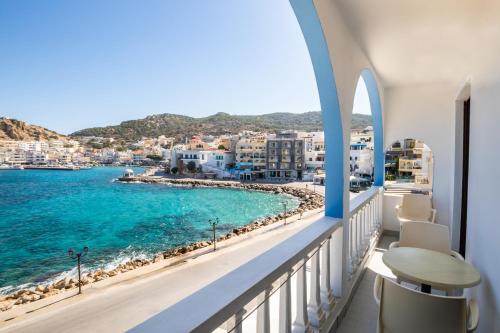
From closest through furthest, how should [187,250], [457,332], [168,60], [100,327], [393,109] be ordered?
[457,332]
[393,109]
[100,327]
[187,250]
[168,60]

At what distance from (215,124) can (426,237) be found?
58.5 m

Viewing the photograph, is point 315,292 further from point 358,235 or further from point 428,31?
point 428,31

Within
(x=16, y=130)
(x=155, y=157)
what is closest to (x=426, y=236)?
(x=16, y=130)

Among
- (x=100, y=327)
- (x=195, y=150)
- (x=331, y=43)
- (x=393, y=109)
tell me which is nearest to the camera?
(x=331, y=43)

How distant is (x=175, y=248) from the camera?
1861 cm

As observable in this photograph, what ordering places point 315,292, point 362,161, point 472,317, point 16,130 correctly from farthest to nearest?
point 362,161 < point 16,130 < point 315,292 < point 472,317

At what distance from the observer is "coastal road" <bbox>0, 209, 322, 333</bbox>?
8.44 m

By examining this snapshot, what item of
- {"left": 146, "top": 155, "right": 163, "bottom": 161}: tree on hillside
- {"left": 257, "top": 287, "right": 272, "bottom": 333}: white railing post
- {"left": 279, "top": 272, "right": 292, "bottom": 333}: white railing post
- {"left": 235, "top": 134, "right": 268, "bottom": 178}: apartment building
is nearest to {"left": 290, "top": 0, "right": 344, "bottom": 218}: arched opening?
{"left": 279, "top": 272, "right": 292, "bottom": 333}: white railing post

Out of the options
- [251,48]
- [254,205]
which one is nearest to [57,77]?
[254,205]

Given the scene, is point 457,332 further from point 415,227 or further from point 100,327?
point 100,327

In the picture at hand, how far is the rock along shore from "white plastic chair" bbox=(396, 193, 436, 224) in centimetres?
1410

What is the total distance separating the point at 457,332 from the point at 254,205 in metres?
29.4

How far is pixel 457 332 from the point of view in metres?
0.97

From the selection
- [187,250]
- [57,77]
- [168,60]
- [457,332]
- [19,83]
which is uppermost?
[168,60]
